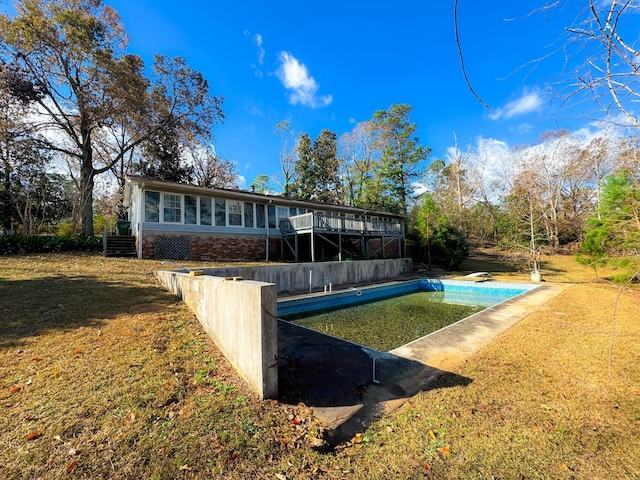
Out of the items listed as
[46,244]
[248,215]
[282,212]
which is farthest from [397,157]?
[46,244]

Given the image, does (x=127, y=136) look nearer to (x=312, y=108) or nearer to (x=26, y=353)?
(x=312, y=108)

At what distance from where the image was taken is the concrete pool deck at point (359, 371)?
3113mm

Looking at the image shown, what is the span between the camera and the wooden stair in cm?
1288

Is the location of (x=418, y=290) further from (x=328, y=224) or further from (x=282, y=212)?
(x=282, y=212)

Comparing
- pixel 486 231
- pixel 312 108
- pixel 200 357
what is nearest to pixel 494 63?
pixel 200 357

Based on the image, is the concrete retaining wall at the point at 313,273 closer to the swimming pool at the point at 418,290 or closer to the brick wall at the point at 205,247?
the swimming pool at the point at 418,290

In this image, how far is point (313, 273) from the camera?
1219 centimetres

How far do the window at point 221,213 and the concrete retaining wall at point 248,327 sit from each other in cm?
1068

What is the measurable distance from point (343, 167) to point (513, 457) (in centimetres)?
2997

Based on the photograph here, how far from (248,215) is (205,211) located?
2394 millimetres

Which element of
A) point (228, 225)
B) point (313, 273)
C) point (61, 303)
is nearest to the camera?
point (61, 303)

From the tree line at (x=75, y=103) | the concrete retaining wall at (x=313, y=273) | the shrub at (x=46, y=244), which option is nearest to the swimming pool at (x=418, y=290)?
the concrete retaining wall at (x=313, y=273)

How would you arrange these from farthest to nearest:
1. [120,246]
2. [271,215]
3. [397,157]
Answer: [397,157]
[271,215]
[120,246]

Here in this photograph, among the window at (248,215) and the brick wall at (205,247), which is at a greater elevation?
the window at (248,215)
